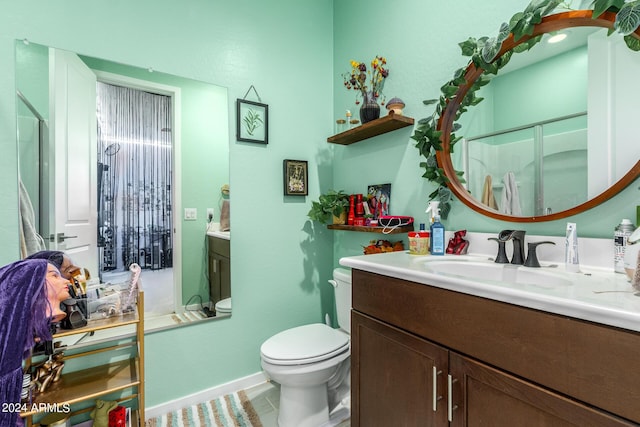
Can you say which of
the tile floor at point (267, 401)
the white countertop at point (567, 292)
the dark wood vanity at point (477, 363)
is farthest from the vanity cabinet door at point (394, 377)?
the tile floor at point (267, 401)

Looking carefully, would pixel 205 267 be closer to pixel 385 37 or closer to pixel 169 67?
pixel 169 67

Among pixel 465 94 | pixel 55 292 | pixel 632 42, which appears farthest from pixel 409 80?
pixel 55 292

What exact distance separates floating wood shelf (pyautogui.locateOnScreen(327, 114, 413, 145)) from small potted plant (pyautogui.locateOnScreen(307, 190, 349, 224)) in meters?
0.36

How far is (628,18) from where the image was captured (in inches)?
33.5

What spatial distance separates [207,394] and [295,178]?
1.45m

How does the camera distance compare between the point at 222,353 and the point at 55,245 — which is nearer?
the point at 55,245

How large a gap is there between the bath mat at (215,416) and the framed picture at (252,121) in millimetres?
1599

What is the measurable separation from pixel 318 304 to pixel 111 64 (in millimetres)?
1941

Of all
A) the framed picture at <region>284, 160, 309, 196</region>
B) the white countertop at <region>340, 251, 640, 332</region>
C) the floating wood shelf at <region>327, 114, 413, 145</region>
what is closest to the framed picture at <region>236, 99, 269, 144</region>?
the framed picture at <region>284, 160, 309, 196</region>

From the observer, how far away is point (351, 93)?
206 cm

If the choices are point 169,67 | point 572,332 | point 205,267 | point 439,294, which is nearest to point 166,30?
point 169,67

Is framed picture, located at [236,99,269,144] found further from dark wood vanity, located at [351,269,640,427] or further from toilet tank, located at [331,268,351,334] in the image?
dark wood vanity, located at [351,269,640,427]

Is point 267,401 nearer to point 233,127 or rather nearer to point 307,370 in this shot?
point 307,370

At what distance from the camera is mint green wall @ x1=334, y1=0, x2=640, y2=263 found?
121cm
